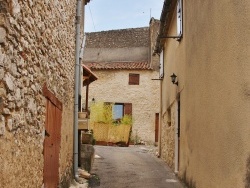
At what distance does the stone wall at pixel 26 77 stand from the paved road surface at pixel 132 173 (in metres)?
3.38

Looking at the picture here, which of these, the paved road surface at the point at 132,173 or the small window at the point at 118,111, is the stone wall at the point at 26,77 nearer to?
the paved road surface at the point at 132,173

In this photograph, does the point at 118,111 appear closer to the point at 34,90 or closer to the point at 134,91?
the point at 134,91

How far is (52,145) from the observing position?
677cm

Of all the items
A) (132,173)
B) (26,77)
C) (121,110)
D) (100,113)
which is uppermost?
(121,110)

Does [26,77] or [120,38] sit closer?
[26,77]

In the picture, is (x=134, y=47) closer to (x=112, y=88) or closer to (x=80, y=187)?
(x=112, y=88)

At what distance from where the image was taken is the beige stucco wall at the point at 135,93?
1067 inches

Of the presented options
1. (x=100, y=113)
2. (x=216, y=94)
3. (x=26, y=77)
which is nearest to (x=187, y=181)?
(x=216, y=94)

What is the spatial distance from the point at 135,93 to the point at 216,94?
20753 millimetres

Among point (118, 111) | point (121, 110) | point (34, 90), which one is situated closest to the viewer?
point (34, 90)

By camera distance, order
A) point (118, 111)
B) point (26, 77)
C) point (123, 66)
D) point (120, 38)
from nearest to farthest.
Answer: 1. point (26, 77)
2. point (123, 66)
3. point (118, 111)
4. point (120, 38)

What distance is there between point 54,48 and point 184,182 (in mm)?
4940

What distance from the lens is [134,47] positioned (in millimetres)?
29969

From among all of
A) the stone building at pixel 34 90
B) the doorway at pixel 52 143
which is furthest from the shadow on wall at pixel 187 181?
the doorway at pixel 52 143
